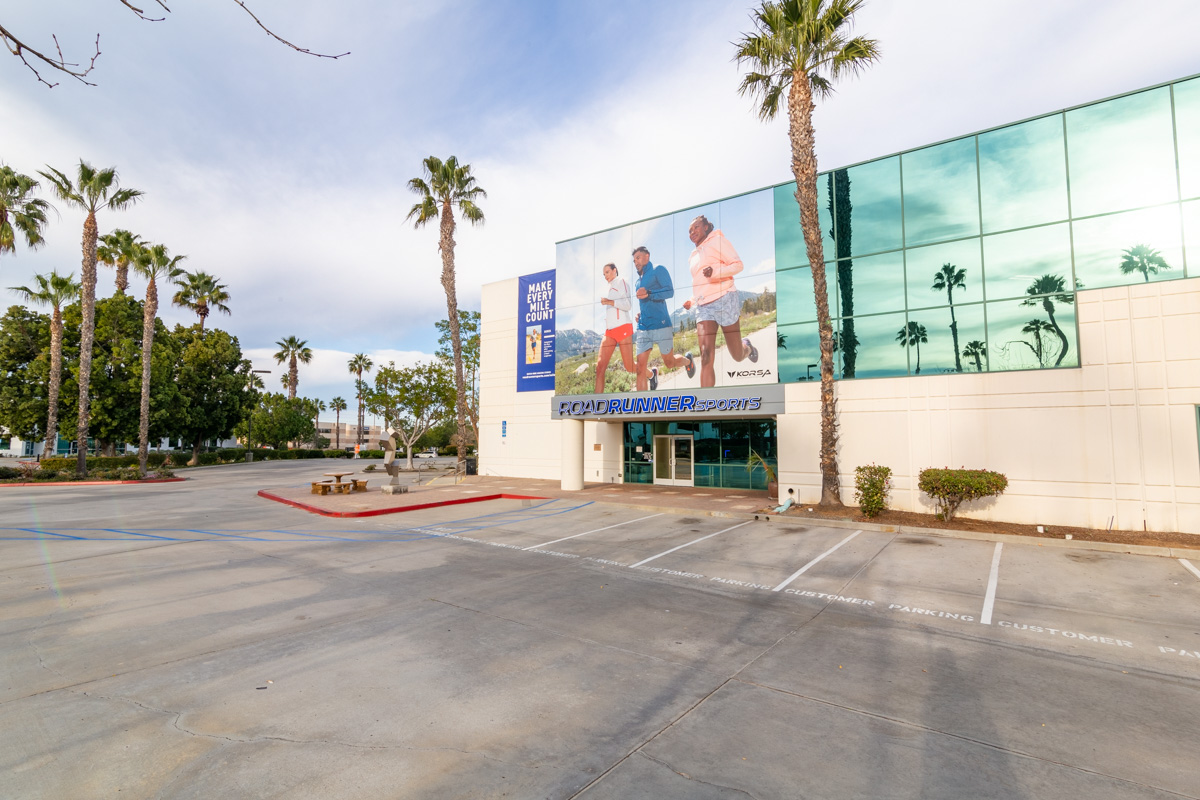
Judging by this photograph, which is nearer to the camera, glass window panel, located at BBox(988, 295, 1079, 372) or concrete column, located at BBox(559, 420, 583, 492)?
glass window panel, located at BBox(988, 295, 1079, 372)

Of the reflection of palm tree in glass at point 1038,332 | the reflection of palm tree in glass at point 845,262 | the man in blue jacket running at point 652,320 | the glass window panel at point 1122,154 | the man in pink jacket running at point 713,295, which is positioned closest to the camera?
the glass window panel at point 1122,154

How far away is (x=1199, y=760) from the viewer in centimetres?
414

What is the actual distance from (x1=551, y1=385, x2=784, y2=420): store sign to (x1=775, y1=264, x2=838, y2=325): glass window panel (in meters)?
2.62

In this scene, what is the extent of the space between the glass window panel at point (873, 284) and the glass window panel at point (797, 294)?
0.50 m

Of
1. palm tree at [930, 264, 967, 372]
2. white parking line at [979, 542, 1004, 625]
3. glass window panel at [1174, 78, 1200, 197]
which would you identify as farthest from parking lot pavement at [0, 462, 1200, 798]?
glass window panel at [1174, 78, 1200, 197]

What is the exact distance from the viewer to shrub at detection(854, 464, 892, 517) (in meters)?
15.1

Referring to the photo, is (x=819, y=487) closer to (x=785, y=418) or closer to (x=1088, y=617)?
(x=785, y=418)

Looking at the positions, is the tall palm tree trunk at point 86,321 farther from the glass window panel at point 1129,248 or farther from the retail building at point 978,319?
the glass window panel at point 1129,248

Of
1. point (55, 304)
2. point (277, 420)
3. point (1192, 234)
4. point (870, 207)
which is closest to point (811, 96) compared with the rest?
point (870, 207)

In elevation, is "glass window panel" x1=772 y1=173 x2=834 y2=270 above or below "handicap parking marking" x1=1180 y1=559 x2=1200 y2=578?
above

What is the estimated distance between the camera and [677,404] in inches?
820

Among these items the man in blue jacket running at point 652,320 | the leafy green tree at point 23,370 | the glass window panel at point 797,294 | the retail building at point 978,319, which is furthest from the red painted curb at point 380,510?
the leafy green tree at point 23,370

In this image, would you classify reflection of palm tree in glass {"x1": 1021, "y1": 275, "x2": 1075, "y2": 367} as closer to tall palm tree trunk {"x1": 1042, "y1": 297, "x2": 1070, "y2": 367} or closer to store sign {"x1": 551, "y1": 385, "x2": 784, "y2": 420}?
tall palm tree trunk {"x1": 1042, "y1": 297, "x2": 1070, "y2": 367}

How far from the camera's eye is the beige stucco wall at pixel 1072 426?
1309 centimetres
